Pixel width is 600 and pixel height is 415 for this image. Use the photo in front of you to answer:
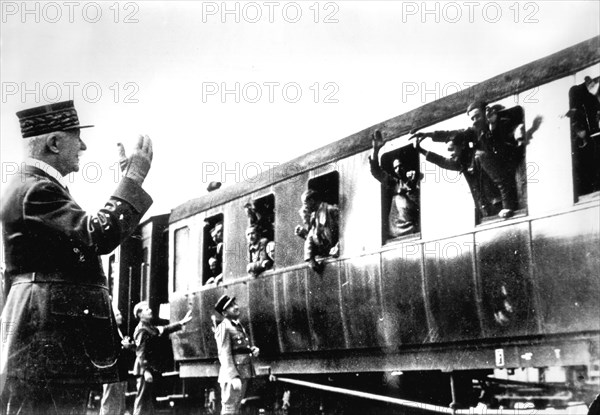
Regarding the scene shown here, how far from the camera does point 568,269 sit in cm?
530

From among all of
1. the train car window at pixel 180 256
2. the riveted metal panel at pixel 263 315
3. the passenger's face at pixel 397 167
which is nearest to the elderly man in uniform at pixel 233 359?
the riveted metal panel at pixel 263 315

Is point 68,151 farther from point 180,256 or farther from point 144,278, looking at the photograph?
point 144,278

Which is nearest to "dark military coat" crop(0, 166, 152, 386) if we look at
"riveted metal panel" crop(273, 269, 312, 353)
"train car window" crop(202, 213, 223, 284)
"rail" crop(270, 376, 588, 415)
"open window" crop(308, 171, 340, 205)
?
"rail" crop(270, 376, 588, 415)

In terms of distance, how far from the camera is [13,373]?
326cm

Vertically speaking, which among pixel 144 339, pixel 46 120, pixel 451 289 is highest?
pixel 46 120

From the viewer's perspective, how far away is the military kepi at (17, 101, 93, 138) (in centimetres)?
354

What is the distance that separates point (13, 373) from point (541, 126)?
13.4ft

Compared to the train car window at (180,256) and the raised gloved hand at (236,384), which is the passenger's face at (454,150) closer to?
the raised gloved hand at (236,384)

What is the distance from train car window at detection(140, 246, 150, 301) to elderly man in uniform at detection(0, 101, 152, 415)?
389 inches

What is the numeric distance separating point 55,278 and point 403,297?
405 cm

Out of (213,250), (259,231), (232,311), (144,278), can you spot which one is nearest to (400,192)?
(259,231)

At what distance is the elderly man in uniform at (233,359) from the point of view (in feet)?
28.8

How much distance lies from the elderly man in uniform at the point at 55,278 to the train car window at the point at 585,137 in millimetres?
3312

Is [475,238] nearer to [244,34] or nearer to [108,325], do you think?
[244,34]
